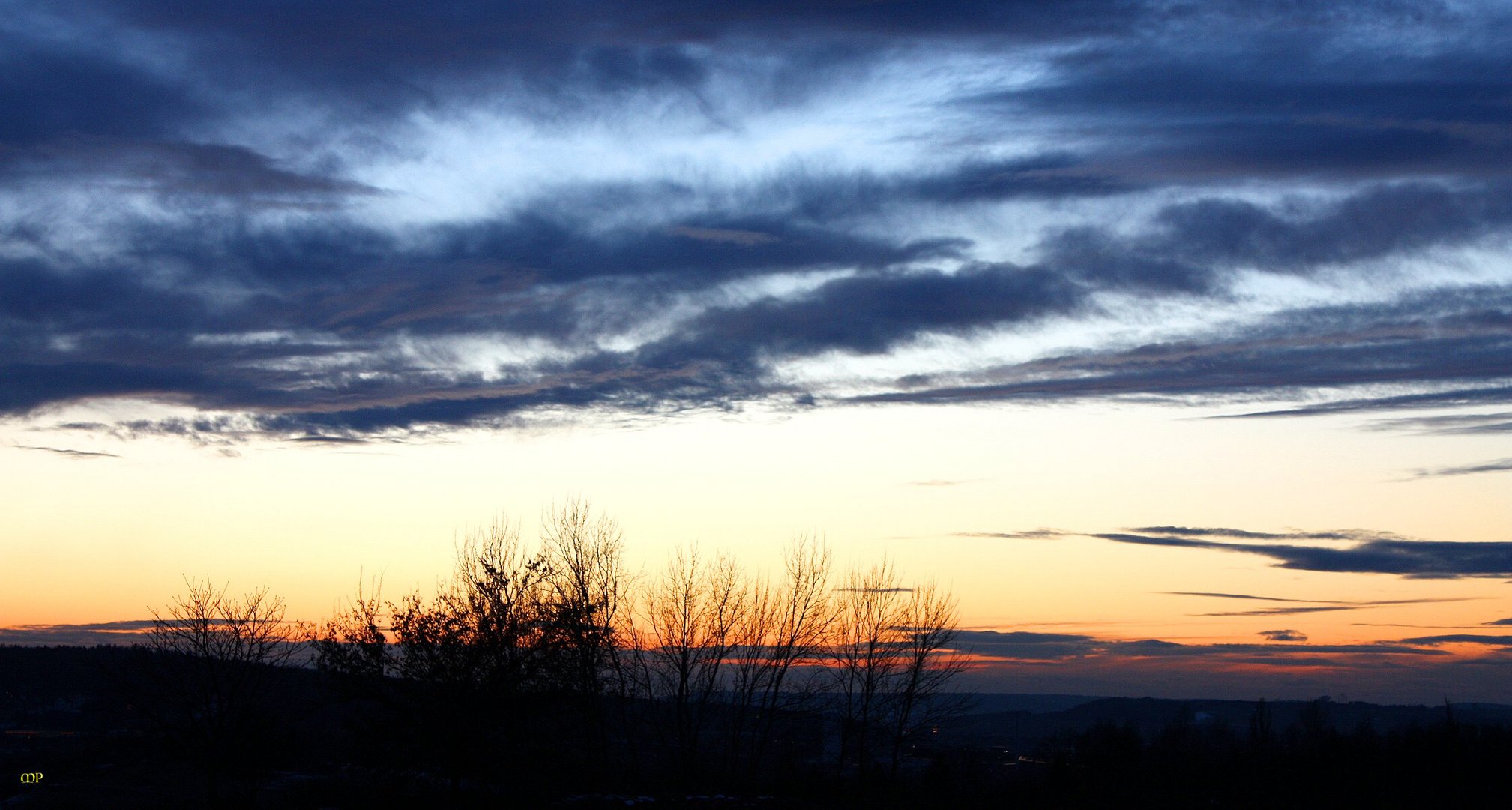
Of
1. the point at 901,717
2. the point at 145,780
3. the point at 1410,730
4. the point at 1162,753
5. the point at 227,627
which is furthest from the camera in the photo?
the point at 1410,730

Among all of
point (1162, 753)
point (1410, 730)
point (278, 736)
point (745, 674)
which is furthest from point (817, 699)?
point (1410, 730)

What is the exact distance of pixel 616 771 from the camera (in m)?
41.1

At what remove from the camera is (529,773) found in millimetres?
35844

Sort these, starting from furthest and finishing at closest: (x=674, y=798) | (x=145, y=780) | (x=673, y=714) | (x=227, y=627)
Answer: (x=145, y=780), (x=673, y=714), (x=227, y=627), (x=674, y=798)

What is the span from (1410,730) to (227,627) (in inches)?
2594

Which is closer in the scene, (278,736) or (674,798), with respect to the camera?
(674,798)

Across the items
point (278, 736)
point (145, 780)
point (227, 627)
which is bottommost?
point (145, 780)

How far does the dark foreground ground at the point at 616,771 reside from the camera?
33.1 m

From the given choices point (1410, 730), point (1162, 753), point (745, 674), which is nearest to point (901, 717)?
point (745, 674)

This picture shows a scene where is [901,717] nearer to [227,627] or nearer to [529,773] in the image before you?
[529,773]

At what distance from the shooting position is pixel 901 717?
47688mm

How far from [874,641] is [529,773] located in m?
17.9

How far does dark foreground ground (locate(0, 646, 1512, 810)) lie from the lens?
108 ft

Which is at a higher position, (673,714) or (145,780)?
(673,714)
